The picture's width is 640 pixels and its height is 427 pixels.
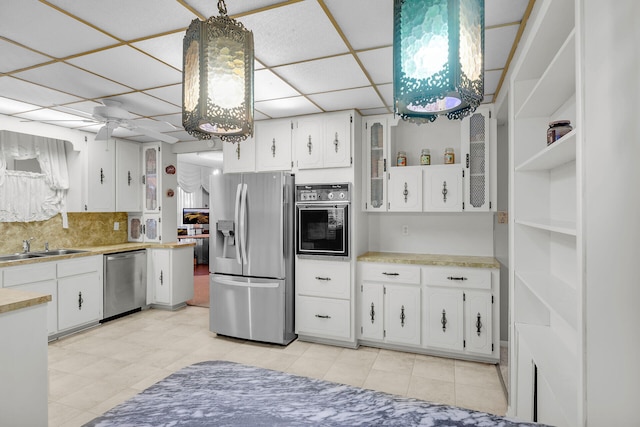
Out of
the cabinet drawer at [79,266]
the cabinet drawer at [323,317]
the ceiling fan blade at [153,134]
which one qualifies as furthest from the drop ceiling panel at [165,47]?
the cabinet drawer at [79,266]

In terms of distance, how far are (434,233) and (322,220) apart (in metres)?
1.29

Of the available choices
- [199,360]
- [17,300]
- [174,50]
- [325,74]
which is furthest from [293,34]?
[199,360]

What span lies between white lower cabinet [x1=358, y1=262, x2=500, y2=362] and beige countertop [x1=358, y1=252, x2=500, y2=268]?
5 cm

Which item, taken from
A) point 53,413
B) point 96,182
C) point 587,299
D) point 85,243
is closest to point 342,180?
point 587,299

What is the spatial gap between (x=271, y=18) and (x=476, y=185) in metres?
2.50

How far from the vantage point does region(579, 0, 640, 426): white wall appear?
0.99 meters

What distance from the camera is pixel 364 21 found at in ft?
6.42

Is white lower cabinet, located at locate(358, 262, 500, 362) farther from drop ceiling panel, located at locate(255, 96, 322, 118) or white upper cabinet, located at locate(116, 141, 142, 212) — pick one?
white upper cabinet, located at locate(116, 141, 142, 212)

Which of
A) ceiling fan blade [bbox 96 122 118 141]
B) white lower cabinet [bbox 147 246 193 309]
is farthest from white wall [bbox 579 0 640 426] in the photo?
white lower cabinet [bbox 147 246 193 309]

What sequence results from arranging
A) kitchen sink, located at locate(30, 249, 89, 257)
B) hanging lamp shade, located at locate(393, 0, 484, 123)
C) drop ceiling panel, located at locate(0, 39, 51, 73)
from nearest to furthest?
hanging lamp shade, located at locate(393, 0, 484, 123) → drop ceiling panel, located at locate(0, 39, 51, 73) → kitchen sink, located at locate(30, 249, 89, 257)

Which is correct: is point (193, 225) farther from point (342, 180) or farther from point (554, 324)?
point (554, 324)

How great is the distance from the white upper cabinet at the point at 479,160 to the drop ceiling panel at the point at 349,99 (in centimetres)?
93

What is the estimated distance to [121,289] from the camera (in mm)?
4465

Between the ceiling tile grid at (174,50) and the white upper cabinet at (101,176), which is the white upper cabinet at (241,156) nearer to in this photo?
the ceiling tile grid at (174,50)
